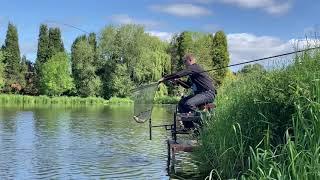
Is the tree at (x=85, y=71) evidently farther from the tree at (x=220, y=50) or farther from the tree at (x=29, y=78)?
the tree at (x=220, y=50)

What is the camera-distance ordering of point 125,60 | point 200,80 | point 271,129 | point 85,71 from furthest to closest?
1. point 85,71
2. point 125,60
3. point 200,80
4. point 271,129

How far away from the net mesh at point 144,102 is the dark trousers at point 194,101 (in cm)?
103

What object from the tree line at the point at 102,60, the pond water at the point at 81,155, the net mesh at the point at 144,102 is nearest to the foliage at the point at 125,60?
the tree line at the point at 102,60

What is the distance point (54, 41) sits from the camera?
8144cm

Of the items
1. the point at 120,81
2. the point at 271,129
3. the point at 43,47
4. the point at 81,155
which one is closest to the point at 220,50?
the point at 120,81

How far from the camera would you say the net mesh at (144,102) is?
13.1 m

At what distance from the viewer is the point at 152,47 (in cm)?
7525

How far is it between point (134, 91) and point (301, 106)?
Result: 7.28m

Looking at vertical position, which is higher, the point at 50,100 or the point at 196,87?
the point at 50,100

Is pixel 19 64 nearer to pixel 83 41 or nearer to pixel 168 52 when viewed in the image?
pixel 83 41

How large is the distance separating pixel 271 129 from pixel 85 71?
64650 mm

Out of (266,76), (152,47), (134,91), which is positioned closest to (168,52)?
(152,47)

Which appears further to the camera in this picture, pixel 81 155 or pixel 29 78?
pixel 29 78

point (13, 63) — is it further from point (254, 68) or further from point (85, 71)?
point (254, 68)
